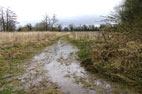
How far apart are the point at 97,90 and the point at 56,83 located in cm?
109

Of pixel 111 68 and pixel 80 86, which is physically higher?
pixel 111 68

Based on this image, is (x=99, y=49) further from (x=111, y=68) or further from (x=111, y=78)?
(x=111, y=78)

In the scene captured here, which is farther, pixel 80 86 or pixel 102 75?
pixel 102 75

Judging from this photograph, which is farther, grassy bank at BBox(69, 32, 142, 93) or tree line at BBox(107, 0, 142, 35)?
tree line at BBox(107, 0, 142, 35)

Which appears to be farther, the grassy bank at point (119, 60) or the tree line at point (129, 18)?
the tree line at point (129, 18)

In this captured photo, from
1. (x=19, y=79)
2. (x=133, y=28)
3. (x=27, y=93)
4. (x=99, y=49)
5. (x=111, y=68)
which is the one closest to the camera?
(x=27, y=93)

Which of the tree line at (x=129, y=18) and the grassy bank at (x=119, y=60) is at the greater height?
the tree line at (x=129, y=18)

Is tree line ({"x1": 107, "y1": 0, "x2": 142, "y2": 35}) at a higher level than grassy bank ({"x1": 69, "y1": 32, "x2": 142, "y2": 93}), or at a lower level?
higher

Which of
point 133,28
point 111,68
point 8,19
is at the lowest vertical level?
point 111,68

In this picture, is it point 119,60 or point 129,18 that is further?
point 129,18

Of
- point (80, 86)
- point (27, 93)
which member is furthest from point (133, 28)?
point (27, 93)

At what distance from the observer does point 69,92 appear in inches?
102

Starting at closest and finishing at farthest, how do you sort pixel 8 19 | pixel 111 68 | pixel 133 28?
pixel 111 68
pixel 133 28
pixel 8 19

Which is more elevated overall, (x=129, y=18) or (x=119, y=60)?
(x=129, y=18)
